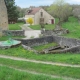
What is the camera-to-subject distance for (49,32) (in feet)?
114

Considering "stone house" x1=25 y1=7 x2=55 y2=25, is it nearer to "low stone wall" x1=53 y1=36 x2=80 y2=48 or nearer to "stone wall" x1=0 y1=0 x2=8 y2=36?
"stone wall" x1=0 y1=0 x2=8 y2=36

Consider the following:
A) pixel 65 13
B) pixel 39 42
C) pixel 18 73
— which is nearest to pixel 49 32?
pixel 39 42

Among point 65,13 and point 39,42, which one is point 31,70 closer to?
point 39,42

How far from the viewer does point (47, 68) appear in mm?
13969

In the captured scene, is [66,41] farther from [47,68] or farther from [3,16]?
[3,16]

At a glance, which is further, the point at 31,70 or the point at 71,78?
the point at 31,70

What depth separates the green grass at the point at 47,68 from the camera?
499 inches

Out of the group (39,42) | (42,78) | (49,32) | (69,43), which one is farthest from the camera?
(49,32)

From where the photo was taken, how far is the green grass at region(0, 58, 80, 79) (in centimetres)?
1268

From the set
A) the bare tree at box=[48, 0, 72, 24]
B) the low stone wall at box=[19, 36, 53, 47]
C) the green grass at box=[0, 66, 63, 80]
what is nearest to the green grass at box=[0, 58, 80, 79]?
the green grass at box=[0, 66, 63, 80]

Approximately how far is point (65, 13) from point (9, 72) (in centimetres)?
5811

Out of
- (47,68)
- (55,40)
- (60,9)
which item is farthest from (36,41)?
(60,9)

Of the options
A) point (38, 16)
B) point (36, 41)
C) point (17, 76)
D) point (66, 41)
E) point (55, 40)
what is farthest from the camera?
point (38, 16)

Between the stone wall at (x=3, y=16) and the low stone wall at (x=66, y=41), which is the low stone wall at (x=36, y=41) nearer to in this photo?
the low stone wall at (x=66, y=41)
